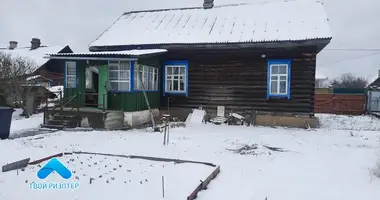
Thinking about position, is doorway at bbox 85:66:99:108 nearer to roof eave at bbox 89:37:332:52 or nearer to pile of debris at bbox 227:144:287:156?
roof eave at bbox 89:37:332:52

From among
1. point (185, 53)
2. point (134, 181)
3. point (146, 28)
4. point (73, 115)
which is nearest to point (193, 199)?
point (134, 181)

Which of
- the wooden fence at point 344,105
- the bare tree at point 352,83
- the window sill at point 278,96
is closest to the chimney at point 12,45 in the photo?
the window sill at point 278,96

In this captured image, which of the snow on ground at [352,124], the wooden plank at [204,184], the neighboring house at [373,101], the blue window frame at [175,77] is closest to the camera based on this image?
the wooden plank at [204,184]

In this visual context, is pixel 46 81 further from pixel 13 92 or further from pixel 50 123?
pixel 50 123

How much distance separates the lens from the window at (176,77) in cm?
1344

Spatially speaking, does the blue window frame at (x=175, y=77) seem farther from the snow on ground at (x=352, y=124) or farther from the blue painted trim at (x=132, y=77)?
the snow on ground at (x=352, y=124)

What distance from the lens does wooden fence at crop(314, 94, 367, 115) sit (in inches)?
789

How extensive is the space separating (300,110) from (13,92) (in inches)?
634

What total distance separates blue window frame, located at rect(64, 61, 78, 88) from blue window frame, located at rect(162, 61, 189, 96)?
408cm

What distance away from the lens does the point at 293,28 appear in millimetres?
12555

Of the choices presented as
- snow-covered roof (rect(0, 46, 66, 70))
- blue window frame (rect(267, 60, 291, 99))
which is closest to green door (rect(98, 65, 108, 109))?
blue window frame (rect(267, 60, 291, 99))

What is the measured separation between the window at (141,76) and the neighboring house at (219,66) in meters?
0.04

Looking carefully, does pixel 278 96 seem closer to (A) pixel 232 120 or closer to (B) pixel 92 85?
(A) pixel 232 120

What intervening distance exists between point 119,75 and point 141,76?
3.05 feet
